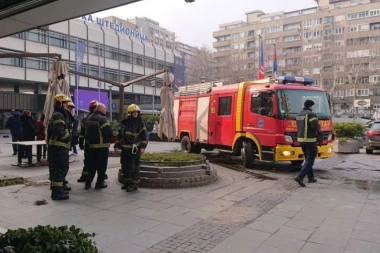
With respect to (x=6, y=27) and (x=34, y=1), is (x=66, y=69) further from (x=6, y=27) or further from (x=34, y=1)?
Answer: (x=34, y=1)

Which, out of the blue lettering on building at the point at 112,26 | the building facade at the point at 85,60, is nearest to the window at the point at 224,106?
the building facade at the point at 85,60

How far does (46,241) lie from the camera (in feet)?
8.70

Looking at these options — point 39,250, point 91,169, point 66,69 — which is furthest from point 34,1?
point 66,69

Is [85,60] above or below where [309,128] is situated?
above

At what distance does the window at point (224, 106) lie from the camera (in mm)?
12547

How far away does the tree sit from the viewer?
7419 cm

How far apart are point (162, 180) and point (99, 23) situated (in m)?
51.3

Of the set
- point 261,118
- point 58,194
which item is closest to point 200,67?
point 261,118

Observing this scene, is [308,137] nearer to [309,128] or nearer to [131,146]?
[309,128]

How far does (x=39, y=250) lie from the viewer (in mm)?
2529

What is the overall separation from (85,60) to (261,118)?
144 feet

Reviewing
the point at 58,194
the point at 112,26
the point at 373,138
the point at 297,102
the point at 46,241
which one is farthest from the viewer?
the point at 112,26

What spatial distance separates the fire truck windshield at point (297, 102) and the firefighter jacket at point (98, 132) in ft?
16.2

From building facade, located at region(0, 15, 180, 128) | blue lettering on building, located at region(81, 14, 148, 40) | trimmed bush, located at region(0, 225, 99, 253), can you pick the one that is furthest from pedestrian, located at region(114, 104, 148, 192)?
blue lettering on building, located at region(81, 14, 148, 40)
